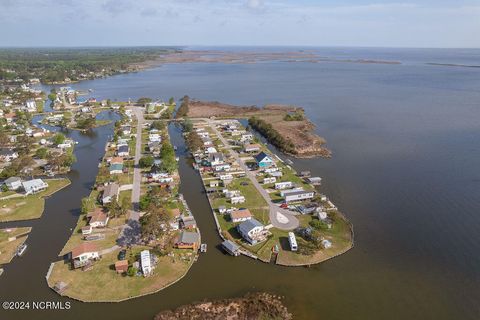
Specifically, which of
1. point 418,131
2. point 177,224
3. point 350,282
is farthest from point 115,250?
point 418,131

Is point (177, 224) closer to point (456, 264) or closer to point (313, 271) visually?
point (313, 271)

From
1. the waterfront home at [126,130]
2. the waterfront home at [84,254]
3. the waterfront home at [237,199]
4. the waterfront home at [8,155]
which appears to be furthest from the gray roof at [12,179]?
the waterfront home at [237,199]

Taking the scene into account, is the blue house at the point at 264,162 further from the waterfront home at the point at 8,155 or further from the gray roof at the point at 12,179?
the waterfront home at the point at 8,155

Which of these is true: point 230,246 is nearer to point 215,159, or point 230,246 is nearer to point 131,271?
point 131,271

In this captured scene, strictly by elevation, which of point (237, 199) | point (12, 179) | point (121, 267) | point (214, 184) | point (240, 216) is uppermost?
point (12, 179)

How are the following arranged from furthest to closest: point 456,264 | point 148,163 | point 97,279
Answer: point 148,163, point 456,264, point 97,279

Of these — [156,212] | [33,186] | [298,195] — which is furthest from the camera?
[33,186]

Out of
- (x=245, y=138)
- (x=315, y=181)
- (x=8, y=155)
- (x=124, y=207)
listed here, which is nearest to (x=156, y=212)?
(x=124, y=207)
